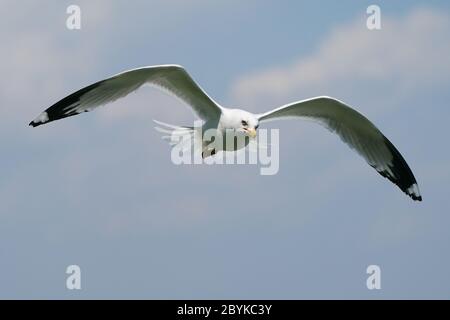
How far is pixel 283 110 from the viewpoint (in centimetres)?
800

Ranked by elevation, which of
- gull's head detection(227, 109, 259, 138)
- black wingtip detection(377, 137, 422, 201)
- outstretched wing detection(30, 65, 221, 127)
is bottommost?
black wingtip detection(377, 137, 422, 201)

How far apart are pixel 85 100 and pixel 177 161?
97 cm

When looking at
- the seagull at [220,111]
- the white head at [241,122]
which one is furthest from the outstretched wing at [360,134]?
the white head at [241,122]

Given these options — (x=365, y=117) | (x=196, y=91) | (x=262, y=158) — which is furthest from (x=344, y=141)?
(x=196, y=91)

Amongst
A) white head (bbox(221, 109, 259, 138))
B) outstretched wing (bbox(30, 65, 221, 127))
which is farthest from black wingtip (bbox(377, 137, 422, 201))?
outstretched wing (bbox(30, 65, 221, 127))

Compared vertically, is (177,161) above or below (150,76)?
below

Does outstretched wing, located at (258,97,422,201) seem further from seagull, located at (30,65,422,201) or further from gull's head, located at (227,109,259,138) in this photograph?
gull's head, located at (227,109,259,138)

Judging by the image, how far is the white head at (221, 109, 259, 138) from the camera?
24.8ft

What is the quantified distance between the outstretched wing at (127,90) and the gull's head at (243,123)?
174mm

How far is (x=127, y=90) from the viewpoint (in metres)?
7.47

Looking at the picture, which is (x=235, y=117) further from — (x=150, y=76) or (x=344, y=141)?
(x=344, y=141)

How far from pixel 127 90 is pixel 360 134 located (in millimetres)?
2427

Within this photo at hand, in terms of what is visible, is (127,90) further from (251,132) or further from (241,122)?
(251,132)

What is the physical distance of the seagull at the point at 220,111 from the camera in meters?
7.43
